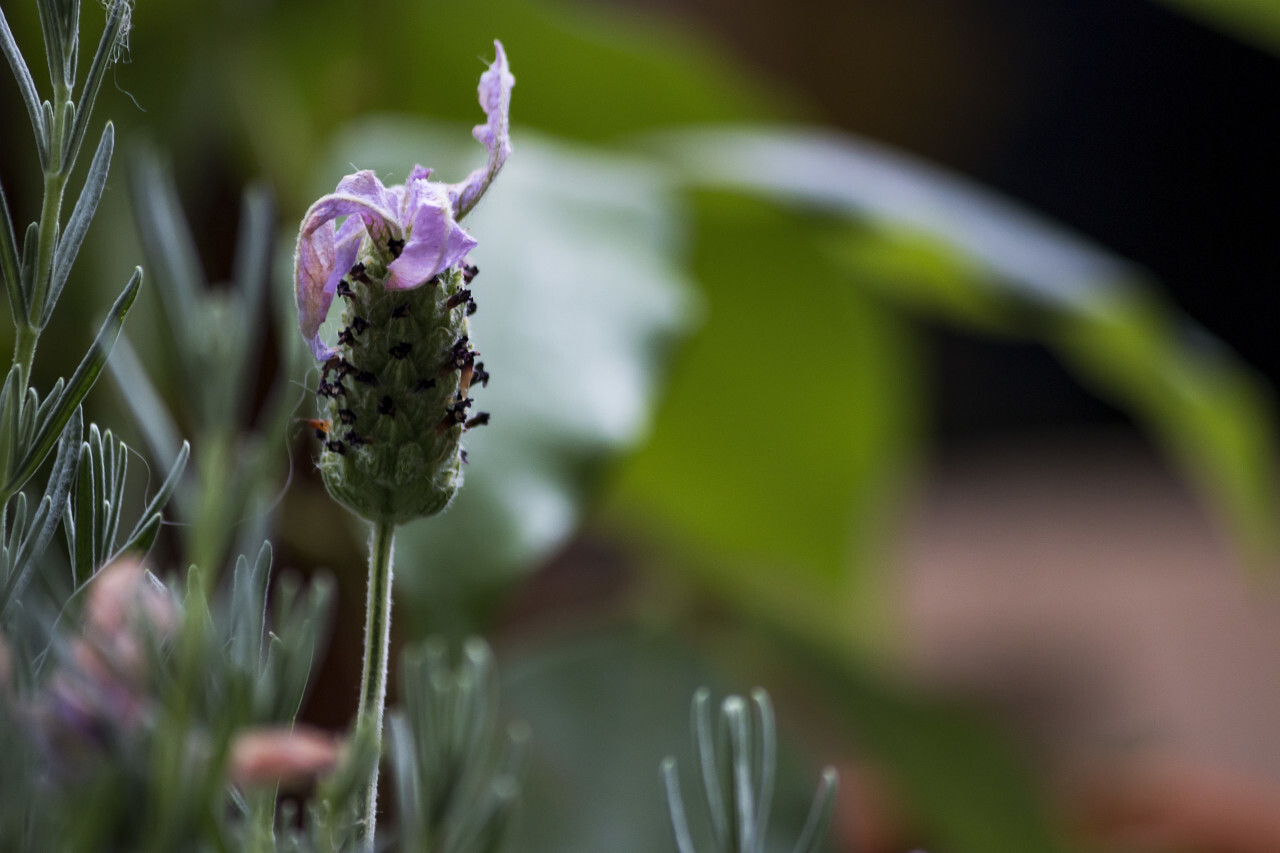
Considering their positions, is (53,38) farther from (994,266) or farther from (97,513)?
(994,266)

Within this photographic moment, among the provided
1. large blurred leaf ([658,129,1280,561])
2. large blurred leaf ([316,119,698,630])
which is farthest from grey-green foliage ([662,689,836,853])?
large blurred leaf ([658,129,1280,561])

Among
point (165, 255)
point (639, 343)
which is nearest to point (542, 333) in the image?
point (639, 343)

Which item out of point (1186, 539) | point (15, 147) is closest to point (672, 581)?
point (15, 147)

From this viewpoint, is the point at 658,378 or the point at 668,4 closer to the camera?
the point at 658,378

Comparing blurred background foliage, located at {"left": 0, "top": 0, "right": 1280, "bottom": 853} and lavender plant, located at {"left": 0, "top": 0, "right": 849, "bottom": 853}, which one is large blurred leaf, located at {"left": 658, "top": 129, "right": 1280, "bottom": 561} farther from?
lavender plant, located at {"left": 0, "top": 0, "right": 849, "bottom": 853}

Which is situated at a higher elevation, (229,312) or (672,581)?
(672,581)

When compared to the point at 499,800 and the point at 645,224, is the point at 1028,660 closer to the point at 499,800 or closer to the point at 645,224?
the point at 645,224
